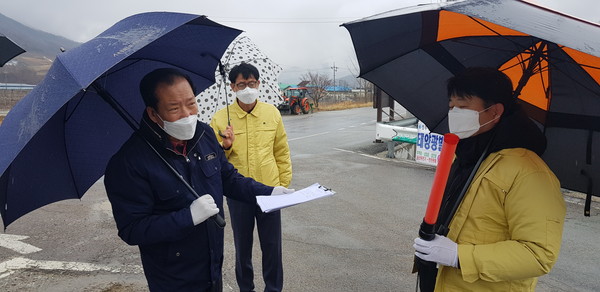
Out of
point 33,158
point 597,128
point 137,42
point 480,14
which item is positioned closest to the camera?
point 480,14

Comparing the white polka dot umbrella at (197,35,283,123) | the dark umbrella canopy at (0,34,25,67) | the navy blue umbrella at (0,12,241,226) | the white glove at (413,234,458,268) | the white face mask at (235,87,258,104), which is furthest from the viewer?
the dark umbrella canopy at (0,34,25,67)

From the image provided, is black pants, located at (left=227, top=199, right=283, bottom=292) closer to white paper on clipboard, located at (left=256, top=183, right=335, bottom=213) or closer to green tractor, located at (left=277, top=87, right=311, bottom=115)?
white paper on clipboard, located at (left=256, top=183, right=335, bottom=213)

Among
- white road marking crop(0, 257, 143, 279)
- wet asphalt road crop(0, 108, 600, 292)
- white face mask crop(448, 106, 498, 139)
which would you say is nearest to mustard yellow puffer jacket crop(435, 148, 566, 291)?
white face mask crop(448, 106, 498, 139)

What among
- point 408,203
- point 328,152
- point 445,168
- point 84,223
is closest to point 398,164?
point 328,152

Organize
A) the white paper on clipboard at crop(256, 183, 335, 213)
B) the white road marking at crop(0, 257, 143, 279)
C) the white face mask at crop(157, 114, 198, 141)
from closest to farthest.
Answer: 1. the white face mask at crop(157, 114, 198, 141)
2. the white paper on clipboard at crop(256, 183, 335, 213)
3. the white road marking at crop(0, 257, 143, 279)

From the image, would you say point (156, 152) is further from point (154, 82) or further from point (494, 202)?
point (494, 202)

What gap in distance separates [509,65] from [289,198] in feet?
4.94

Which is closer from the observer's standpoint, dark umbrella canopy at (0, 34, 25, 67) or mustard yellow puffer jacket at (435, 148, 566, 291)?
mustard yellow puffer jacket at (435, 148, 566, 291)

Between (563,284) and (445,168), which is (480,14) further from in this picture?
(563,284)

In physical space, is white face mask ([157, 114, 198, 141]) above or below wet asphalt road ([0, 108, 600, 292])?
above

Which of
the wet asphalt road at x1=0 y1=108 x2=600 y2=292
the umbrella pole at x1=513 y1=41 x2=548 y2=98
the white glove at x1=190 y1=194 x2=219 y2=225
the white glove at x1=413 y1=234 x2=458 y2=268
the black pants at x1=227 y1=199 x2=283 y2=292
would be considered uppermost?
the umbrella pole at x1=513 y1=41 x2=548 y2=98

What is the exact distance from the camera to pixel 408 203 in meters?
6.12

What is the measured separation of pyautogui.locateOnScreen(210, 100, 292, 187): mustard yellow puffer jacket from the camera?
298cm

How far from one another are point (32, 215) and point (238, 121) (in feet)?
13.8
